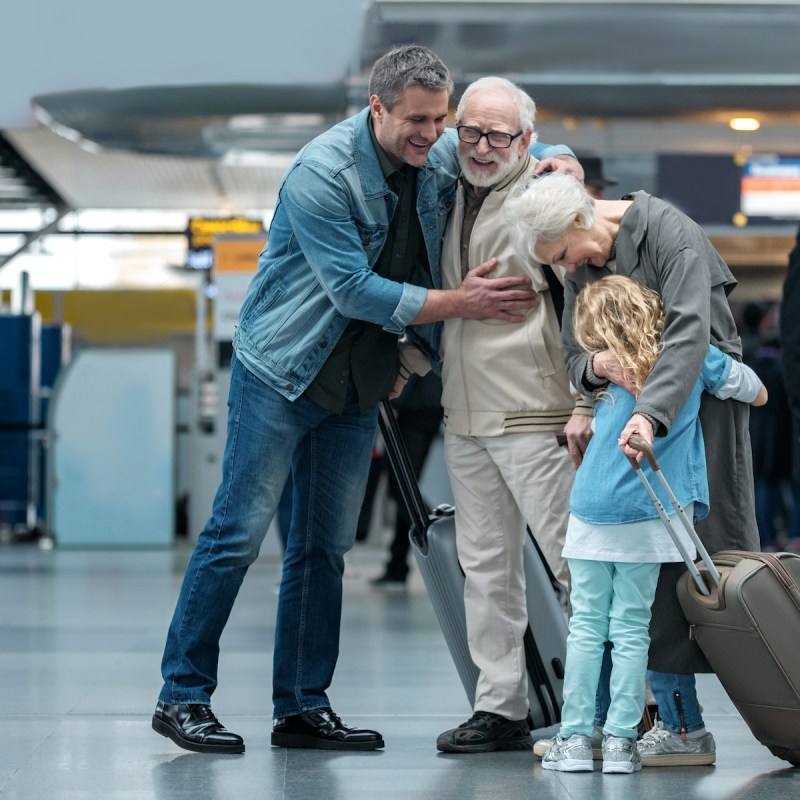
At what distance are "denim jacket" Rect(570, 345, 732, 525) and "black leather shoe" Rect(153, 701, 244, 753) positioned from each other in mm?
977

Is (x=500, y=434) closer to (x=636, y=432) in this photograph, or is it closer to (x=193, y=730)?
(x=636, y=432)

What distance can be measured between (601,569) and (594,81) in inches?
233

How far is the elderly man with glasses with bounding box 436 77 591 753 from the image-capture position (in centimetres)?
322

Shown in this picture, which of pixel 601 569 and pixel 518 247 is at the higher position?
pixel 518 247

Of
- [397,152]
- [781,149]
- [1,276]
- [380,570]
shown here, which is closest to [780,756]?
[397,152]

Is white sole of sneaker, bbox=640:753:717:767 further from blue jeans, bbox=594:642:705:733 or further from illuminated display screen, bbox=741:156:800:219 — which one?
illuminated display screen, bbox=741:156:800:219

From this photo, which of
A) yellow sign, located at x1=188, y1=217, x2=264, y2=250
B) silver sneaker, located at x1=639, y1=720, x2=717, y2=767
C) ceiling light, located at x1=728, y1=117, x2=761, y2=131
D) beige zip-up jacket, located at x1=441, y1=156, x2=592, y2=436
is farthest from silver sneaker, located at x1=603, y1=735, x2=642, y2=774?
yellow sign, located at x1=188, y1=217, x2=264, y2=250

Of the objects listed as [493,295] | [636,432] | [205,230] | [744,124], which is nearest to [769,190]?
[744,124]

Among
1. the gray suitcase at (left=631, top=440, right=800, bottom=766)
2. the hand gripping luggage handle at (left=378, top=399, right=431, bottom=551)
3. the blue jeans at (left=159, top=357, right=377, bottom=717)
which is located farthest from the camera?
the hand gripping luggage handle at (left=378, top=399, right=431, bottom=551)

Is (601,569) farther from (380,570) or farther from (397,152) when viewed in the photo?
(380,570)

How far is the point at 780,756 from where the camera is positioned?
3115 millimetres

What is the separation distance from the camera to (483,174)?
10.5ft

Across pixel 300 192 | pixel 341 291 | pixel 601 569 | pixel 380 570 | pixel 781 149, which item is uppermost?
pixel 781 149

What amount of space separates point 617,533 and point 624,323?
459 millimetres
